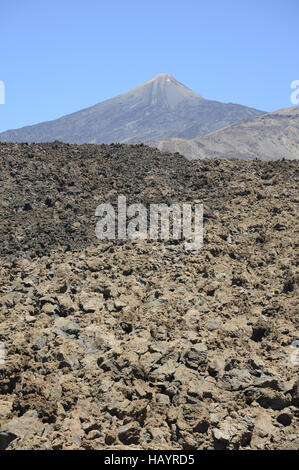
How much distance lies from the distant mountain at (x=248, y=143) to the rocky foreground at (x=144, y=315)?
70.4 metres

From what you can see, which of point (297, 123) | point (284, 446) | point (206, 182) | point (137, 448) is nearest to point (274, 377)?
point (284, 446)

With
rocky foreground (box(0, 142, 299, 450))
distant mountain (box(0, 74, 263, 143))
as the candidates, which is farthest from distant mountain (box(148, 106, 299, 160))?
rocky foreground (box(0, 142, 299, 450))

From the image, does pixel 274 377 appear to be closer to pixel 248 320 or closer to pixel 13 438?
pixel 248 320

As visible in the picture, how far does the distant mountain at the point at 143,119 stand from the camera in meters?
158

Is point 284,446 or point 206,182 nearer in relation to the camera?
→ point 284,446

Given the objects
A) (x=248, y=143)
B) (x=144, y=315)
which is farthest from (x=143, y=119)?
(x=144, y=315)

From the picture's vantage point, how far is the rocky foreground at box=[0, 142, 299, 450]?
295 inches

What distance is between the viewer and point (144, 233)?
12930 mm

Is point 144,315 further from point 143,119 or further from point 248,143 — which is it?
point 143,119

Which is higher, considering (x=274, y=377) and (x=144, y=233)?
(x=144, y=233)

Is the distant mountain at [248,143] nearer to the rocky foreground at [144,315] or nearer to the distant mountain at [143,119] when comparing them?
the distant mountain at [143,119]

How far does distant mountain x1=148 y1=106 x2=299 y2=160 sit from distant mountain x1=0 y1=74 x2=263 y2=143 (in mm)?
39046

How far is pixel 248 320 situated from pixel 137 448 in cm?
396

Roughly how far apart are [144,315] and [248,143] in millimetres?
96458
